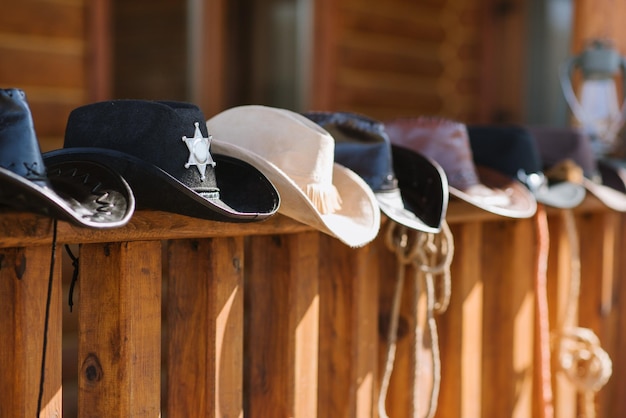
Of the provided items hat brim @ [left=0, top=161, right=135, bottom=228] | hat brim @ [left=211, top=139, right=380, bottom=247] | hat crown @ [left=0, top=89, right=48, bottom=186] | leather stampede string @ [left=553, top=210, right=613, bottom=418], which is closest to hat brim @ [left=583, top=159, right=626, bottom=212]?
leather stampede string @ [left=553, top=210, right=613, bottom=418]

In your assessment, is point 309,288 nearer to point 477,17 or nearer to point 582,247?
point 582,247

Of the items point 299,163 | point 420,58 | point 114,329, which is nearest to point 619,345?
point 299,163

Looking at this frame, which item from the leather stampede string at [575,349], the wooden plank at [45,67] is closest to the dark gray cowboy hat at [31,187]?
the leather stampede string at [575,349]

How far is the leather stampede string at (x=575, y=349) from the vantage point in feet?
7.30

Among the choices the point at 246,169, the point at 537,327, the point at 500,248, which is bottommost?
the point at 537,327

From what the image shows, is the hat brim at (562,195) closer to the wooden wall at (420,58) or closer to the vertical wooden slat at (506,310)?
the vertical wooden slat at (506,310)

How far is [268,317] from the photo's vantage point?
161 centimetres

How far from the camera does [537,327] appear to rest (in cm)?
216

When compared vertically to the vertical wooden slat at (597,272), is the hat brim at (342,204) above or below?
above

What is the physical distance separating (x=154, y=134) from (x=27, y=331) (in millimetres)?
352

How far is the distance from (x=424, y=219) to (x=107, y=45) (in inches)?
100

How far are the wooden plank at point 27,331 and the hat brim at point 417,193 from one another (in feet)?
2.23

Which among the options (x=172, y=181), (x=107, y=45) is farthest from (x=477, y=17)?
(x=172, y=181)

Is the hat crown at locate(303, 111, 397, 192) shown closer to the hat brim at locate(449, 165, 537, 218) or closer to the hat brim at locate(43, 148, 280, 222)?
the hat brim at locate(449, 165, 537, 218)
